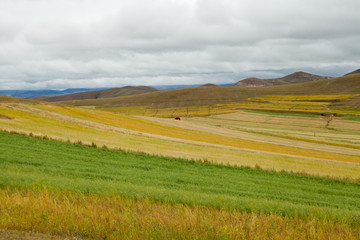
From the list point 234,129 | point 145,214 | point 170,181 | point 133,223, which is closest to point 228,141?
point 234,129

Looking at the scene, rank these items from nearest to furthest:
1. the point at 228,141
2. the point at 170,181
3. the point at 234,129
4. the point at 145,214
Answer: the point at 145,214, the point at 170,181, the point at 228,141, the point at 234,129

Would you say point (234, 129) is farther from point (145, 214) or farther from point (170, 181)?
point (145, 214)

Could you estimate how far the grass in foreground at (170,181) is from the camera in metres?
8.67

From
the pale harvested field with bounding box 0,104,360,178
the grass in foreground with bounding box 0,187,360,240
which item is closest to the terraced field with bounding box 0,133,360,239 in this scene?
the grass in foreground with bounding box 0,187,360,240

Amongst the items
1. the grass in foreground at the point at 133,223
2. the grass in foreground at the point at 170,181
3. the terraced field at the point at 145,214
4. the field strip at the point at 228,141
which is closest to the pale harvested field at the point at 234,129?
the field strip at the point at 228,141

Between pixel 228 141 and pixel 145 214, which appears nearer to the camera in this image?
pixel 145 214

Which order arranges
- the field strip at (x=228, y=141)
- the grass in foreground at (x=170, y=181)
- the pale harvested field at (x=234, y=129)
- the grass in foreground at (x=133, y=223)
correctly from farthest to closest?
the field strip at (x=228, y=141)
the pale harvested field at (x=234, y=129)
the grass in foreground at (x=170, y=181)
the grass in foreground at (x=133, y=223)

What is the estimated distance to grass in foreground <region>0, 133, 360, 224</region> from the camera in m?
8.67

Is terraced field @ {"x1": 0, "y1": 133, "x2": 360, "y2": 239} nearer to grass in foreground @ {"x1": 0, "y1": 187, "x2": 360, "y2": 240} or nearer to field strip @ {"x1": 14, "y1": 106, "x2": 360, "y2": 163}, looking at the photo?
grass in foreground @ {"x1": 0, "y1": 187, "x2": 360, "y2": 240}

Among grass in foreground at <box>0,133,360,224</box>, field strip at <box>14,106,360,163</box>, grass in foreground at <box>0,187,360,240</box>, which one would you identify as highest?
grass in foreground at <box>0,187,360,240</box>

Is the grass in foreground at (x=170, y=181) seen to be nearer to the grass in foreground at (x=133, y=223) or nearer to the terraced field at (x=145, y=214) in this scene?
the terraced field at (x=145, y=214)

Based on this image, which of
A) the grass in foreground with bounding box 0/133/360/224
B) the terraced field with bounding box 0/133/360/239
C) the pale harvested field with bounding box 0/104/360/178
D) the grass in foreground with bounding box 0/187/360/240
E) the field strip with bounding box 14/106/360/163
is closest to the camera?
the grass in foreground with bounding box 0/187/360/240

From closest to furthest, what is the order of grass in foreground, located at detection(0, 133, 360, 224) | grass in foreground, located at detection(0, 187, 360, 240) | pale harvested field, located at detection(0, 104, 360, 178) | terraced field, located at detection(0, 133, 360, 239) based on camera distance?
grass in foreground, located at detection(0, 187, 360, 240) → terraced field, located at detection(0, 133, 360, 239) → grass in foreground, located at detection(0, 133, 360, 224) → pale harvested field, located at detection(0, 104, 360, 178)

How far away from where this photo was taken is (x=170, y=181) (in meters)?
13.4
